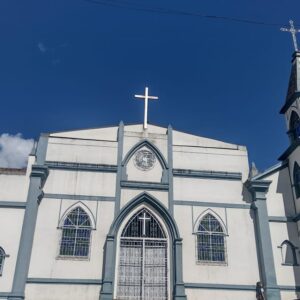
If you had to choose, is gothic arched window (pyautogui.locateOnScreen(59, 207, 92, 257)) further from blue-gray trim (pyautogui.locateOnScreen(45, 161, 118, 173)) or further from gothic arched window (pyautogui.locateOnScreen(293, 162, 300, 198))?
gothic arched window (pyautogui.locateOnScreen(293, 162, 300, 198))

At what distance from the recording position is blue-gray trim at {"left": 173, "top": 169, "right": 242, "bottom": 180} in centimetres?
1972

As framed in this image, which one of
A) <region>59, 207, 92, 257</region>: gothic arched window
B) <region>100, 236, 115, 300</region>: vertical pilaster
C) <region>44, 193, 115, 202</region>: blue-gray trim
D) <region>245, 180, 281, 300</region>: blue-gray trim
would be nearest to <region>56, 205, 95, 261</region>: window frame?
<region>59, 207, 92, 257</region>: gothic arched window

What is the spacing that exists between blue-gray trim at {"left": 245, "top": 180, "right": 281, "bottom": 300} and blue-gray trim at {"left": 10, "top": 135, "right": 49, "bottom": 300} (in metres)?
9.54

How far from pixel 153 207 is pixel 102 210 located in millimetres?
2313

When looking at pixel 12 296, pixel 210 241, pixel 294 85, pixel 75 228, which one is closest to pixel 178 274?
pixel 210 241

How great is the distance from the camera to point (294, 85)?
21.4 meters

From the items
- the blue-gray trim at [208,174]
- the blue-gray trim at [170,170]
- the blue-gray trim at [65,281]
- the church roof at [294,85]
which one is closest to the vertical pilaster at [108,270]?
Answer: the blue-gray trim at [65,281]

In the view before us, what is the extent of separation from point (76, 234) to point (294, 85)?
13.2 meters

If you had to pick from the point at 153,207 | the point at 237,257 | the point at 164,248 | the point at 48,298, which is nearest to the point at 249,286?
the point at 237,257

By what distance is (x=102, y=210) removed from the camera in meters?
18.4

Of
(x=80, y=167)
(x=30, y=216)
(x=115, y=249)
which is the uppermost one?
(x=80, y=167)

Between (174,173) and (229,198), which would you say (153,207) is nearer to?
(174,173)

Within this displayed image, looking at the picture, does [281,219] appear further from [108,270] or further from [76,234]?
[76,234]

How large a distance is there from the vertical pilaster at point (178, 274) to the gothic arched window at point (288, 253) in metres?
4.55
